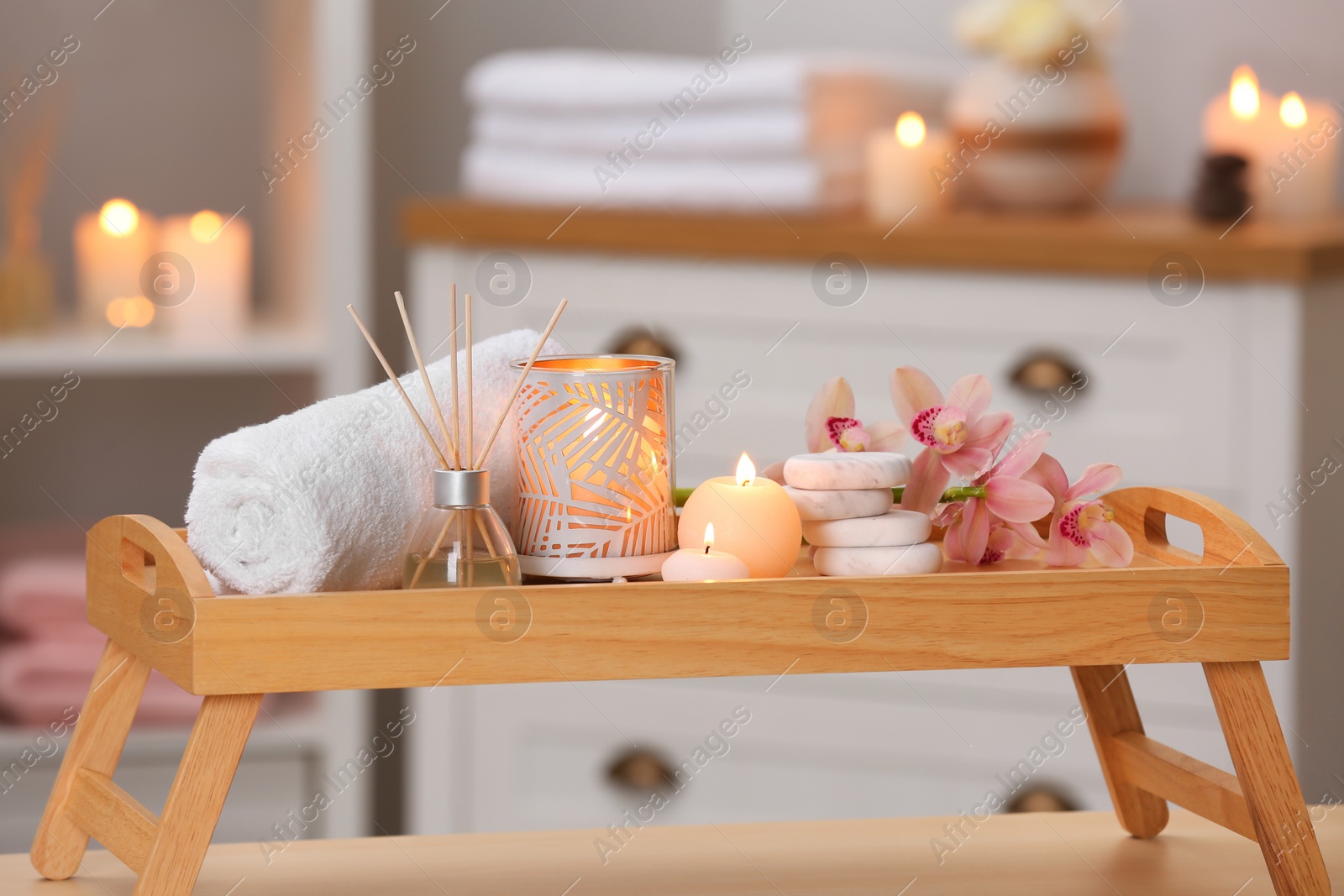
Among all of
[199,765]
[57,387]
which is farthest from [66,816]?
[57,387]

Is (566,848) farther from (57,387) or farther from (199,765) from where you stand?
(57,387)

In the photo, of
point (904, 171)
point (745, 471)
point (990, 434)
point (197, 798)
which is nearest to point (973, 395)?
point (990, 434)

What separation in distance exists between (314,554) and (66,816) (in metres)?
0.20

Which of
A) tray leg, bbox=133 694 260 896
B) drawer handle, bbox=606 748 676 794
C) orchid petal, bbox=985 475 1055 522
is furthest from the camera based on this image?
drawer handle, bbox=606 748 676 794

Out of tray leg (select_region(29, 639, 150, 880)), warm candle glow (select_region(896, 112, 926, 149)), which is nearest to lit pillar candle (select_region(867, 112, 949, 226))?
warm candle glow (select_region(896, 112, 926, 149))

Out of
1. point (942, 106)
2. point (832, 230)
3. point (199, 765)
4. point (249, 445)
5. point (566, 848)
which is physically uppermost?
point (942, 106)

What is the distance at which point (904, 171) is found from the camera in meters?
1.40

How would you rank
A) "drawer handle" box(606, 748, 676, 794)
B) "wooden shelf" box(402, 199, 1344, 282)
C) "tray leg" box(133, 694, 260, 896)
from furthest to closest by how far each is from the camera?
"drawer handle" box(606, 748, 676, 794), "wooden shelf" box(402, 199, 1344, 282), "tray leg" box(133, 694, 260, 896)

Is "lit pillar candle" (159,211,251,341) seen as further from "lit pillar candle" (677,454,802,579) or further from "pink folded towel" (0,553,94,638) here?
"lit pillar candle" (677,454,802,579)

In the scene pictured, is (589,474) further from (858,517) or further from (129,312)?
(129,312)

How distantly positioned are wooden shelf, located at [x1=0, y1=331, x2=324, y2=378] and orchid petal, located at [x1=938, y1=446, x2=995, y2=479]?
2.88 feet

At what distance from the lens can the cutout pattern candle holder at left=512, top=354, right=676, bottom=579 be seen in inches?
23.6

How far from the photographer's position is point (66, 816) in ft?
2.11

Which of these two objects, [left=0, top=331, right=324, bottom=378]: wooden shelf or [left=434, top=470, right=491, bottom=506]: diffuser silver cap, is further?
[left=0, top=331, right=324, bottom=378]: wooden shelf
